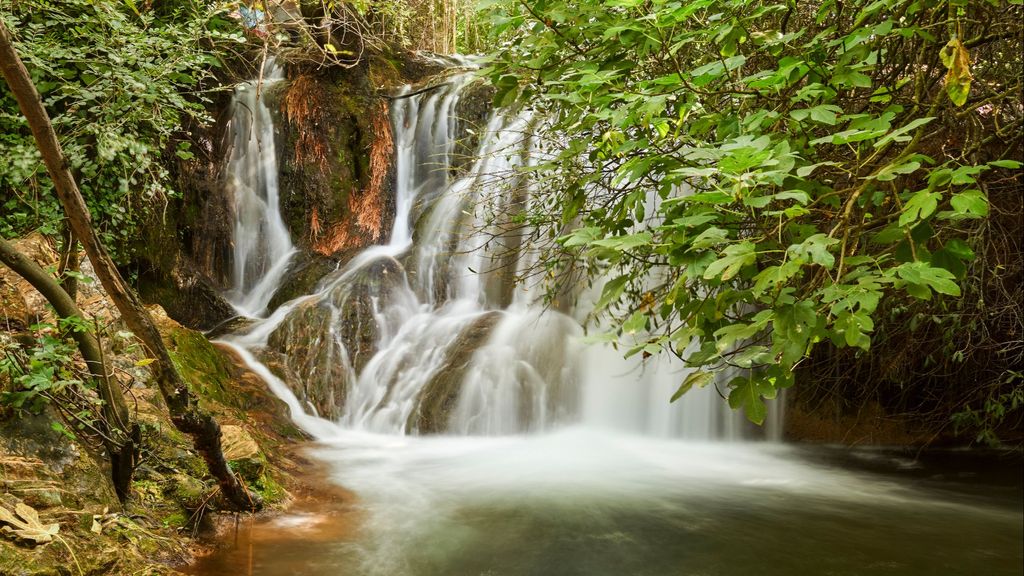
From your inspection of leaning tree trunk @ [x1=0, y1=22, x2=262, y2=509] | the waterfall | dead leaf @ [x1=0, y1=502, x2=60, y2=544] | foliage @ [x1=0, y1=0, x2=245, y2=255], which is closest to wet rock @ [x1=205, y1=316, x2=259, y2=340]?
the waterfall

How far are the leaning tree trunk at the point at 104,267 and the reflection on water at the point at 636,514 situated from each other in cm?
73

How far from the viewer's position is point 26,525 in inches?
101

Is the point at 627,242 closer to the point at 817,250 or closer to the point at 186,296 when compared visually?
the point at 817,250

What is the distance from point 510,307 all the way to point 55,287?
678 cm

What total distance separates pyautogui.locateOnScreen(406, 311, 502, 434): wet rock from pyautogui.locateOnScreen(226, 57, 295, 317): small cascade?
13.0ft

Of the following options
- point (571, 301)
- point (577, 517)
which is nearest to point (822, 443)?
A: point (571, 301)

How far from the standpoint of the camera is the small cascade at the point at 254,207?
10.8m

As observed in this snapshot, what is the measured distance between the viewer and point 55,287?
2.89m

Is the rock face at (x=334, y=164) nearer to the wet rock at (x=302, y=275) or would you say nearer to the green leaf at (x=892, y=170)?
the wet rock at (x=302, y=275)

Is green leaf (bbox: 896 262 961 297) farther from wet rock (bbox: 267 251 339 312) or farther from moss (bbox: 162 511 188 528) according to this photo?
wet rock (bbox: 267 251 339 312)

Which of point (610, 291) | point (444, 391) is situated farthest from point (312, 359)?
point (610, 291)

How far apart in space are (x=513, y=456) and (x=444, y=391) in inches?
51.3

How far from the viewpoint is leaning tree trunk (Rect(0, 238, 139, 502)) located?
287cm

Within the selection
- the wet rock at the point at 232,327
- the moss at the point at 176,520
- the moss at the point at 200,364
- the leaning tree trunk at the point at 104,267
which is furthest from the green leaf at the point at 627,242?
the wet rock at the point at 232,327
